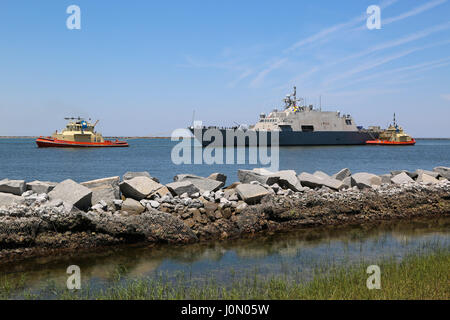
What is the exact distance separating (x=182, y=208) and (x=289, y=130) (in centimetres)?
6067

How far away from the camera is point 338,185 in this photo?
13984 mm

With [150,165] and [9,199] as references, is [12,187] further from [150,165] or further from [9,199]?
[150,165]

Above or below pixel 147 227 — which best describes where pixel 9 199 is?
above

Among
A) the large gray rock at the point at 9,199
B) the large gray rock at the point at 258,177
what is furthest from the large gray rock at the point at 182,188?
the large gray rock at the point at 9,199

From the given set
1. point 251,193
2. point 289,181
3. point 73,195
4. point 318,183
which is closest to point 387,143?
point 318,183

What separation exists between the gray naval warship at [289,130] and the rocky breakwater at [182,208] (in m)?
55.1

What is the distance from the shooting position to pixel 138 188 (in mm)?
11273

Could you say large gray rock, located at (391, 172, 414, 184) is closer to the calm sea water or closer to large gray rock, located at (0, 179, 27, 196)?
the calm sea water

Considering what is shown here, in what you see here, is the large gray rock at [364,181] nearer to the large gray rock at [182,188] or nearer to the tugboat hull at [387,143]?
the large gray rock at [182,188]

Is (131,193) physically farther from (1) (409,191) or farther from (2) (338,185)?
(1) (409,191)

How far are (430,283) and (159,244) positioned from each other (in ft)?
18.9

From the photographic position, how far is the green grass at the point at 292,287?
5570 mm

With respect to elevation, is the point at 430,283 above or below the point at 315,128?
below
